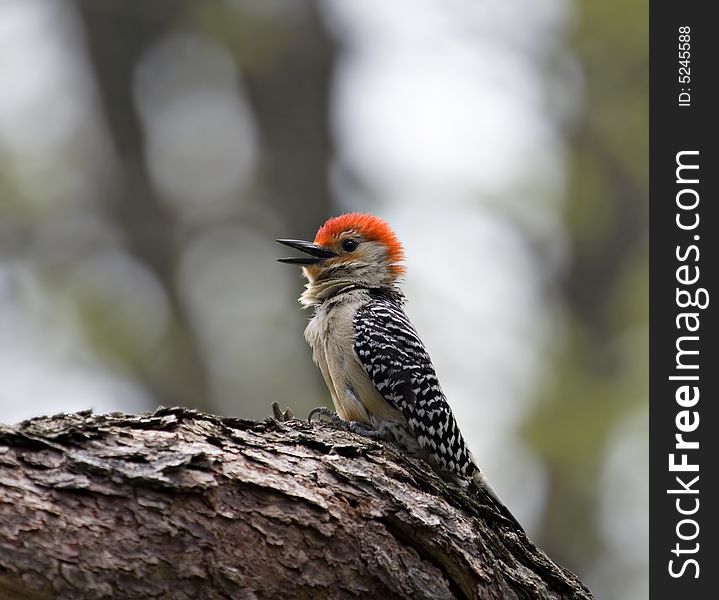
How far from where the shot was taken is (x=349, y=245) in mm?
7652

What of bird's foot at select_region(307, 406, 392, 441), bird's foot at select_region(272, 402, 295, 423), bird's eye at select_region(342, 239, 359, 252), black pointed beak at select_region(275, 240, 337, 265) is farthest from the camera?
bird's eye at select_region(342, 239, 359, 252)

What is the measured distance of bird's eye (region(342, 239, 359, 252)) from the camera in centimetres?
Result: 765

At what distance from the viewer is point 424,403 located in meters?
6.18

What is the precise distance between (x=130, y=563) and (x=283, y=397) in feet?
27.0

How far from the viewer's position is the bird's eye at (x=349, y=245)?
301 inches

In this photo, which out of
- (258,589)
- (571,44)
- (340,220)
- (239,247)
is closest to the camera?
(258,589)

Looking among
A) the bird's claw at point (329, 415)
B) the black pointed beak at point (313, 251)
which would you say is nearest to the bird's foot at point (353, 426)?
the bird's claw at point (329, 415)

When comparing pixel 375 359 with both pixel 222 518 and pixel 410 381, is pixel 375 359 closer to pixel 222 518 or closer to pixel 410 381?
pixel 410 381

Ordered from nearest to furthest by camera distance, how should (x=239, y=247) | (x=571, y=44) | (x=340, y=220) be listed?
(x=340, y=220) < (x=239, y=247) < (x=571, y=44)

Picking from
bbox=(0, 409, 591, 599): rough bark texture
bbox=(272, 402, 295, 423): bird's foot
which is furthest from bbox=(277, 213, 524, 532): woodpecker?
bbox=(0, 409, 591, 599): rough bark texture

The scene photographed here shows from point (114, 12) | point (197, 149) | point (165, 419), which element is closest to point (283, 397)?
point (197, 149)

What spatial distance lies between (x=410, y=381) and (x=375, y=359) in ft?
0.91

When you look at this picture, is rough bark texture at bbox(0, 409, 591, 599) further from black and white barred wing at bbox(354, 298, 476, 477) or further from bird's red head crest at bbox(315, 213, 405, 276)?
bird's red head crest at bbox(315, 213, 405, 276)

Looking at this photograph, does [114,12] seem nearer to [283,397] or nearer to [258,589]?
[283,397]
